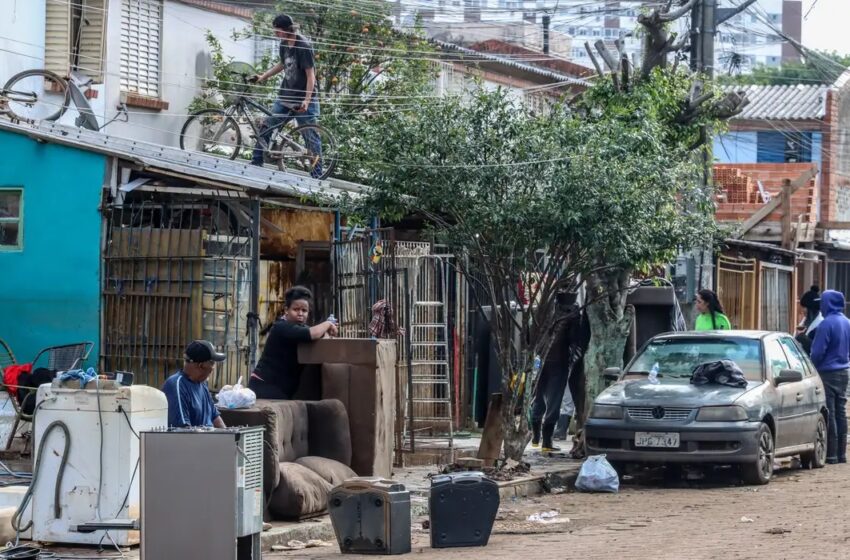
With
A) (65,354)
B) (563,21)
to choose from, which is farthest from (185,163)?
(563,21)

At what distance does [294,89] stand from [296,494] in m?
9.55

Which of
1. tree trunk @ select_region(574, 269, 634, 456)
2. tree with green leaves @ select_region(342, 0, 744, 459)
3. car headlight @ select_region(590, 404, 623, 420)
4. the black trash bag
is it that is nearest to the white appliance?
tree with green leaves @ select_region(342, 0, 744, 459)

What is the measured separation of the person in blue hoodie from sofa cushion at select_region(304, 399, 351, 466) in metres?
6.91

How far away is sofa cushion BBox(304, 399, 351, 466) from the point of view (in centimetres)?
1223

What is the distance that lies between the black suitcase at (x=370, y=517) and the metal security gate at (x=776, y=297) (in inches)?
708

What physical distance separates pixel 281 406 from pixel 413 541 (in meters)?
1.54

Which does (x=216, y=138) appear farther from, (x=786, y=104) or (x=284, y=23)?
(x=786, y=104)

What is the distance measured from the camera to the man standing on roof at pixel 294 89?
18.8 meters

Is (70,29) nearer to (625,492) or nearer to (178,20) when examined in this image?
(178,20)

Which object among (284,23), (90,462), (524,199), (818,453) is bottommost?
(818,453)

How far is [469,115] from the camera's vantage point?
562 inches

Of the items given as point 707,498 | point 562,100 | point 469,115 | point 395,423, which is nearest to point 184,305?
point 395,423

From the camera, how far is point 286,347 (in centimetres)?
1250

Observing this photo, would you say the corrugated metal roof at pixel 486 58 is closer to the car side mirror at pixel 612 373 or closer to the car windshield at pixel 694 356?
the car windshield at pixel 694 356
